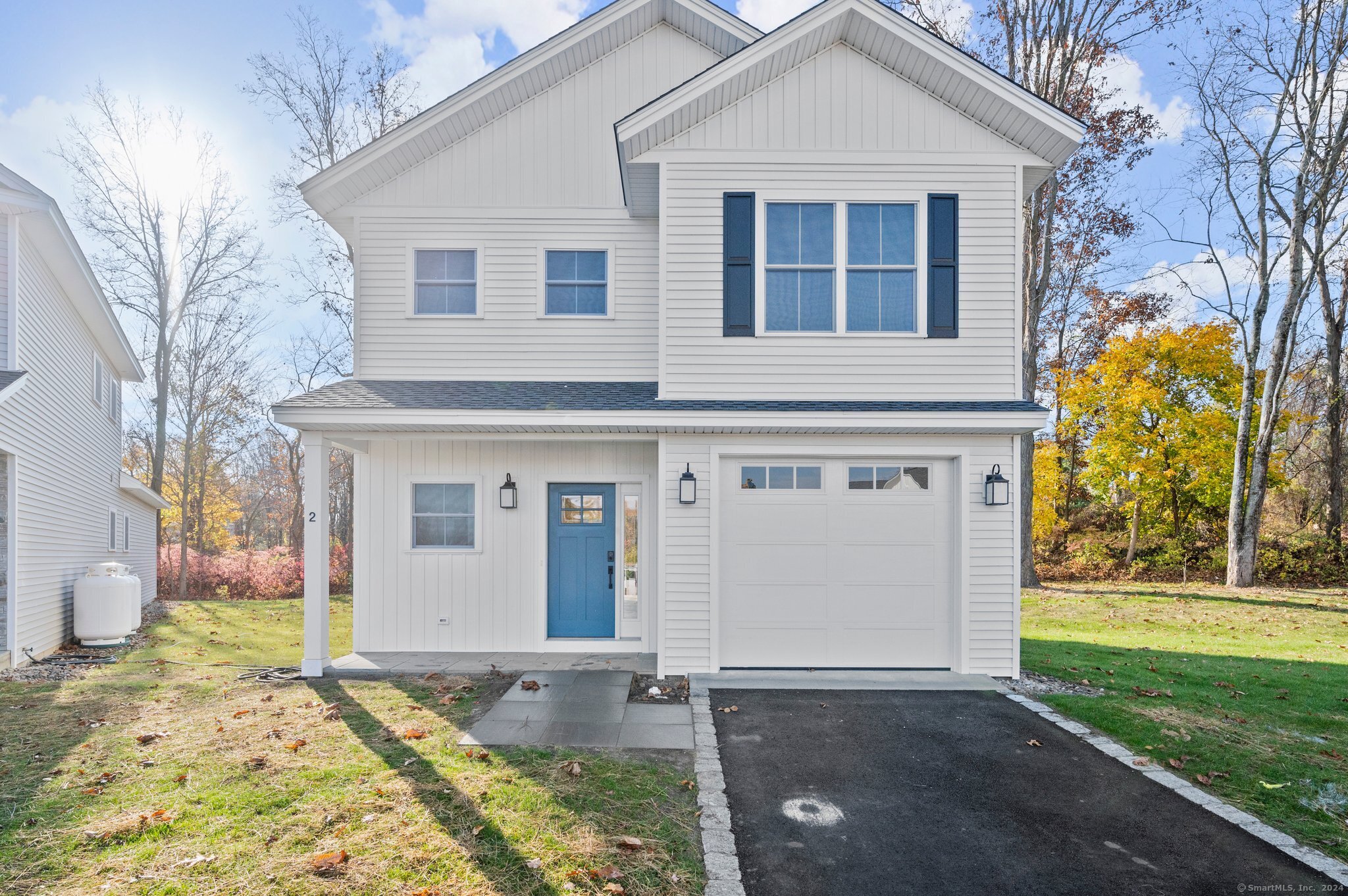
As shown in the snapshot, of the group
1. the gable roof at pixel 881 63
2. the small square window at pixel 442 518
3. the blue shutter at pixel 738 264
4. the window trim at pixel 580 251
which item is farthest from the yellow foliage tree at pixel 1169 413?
the small square window at pixel 442 518

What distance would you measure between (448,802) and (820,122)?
7.57 metres

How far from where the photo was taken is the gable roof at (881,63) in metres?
7.41

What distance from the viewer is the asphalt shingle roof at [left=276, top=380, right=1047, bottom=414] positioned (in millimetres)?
7375

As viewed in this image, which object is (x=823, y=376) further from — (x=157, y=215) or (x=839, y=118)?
(x=157, y=215)

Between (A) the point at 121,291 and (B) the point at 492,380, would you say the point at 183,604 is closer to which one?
(A) the point at 121,291

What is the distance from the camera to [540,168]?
9.23 m

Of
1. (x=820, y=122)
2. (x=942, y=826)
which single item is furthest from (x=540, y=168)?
(x=942, y=826)

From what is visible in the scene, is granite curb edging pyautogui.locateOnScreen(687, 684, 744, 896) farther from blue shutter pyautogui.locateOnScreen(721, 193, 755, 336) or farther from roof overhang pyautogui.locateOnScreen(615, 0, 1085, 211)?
roof overhang pyautogui.locateOnScreen(615, 0, 1085, 211)

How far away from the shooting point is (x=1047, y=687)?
7.32m

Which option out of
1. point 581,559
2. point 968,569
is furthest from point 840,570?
point 581,559

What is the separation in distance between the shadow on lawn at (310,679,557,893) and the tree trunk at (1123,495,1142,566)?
1917 centimetres

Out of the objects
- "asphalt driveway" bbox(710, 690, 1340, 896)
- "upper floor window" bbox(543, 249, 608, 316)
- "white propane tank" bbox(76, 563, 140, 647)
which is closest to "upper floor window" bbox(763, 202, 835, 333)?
"upper floor window" bbox(543, 249, 608, 316)

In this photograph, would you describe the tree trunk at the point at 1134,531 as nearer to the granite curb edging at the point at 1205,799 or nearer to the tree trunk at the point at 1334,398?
the tree trunk at the point at 1334,398

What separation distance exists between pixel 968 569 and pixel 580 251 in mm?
6249
